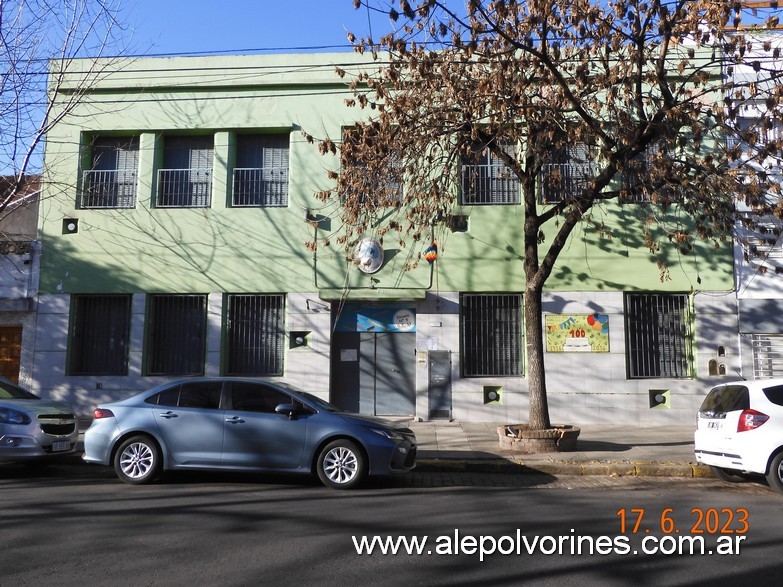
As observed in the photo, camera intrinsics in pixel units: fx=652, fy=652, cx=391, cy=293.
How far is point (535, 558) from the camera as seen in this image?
5.34 metres

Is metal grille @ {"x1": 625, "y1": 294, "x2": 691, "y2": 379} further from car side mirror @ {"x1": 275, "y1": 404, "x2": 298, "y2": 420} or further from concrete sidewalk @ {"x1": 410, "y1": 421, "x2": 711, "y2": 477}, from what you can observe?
car side mirror @ {"x1": 275, "y1": 404, "x2": 298, "y2": 420}

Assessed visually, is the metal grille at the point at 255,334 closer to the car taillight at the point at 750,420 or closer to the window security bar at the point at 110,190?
the window security bar at the point at 110,190

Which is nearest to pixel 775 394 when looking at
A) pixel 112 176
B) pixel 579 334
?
pixel 579 334

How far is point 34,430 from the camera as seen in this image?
30.6 feet

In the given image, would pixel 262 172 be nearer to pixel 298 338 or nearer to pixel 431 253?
pixel 298 338

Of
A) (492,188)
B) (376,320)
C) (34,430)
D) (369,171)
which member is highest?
(492,188)

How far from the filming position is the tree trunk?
11383mm

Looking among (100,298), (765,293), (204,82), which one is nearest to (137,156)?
(204,82)

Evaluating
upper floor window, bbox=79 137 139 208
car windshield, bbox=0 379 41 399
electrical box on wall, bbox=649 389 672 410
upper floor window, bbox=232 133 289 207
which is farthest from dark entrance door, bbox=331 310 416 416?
car windshield, bbox=0 379 41 399

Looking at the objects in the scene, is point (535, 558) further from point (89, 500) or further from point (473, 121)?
point (473, 121)

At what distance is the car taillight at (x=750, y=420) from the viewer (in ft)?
26.8

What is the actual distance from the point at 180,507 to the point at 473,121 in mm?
7117

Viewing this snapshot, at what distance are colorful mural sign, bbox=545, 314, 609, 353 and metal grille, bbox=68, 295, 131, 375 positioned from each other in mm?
10053

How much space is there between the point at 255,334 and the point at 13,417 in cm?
660
